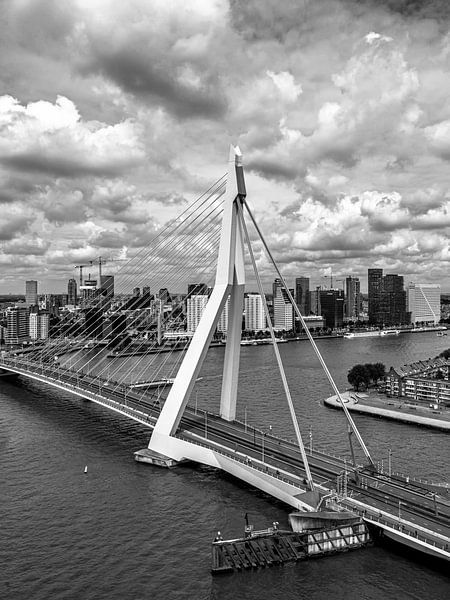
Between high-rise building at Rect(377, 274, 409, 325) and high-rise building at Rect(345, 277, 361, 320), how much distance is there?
9.67 metres

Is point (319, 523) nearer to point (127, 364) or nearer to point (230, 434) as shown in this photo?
point (230, 434)

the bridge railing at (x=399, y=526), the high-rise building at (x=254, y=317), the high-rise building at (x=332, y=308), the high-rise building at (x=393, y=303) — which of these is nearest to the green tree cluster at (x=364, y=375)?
the bridge railing at (x=399, y=526)

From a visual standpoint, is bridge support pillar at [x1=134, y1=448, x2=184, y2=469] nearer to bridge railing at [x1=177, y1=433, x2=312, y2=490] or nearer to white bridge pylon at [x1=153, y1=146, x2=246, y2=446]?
white bridge pylon at [x1=153, y1=146, x2=246, y2=446]

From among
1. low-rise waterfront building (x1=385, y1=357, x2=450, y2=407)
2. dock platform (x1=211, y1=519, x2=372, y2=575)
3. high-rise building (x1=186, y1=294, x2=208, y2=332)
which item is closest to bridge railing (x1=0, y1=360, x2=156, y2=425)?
dock platform (x1=211, y1=519, x2=372, y2=575)

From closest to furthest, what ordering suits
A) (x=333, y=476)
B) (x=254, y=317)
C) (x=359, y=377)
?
(x=333, y=476)
(x=359, y=377)
(x=254, y=317)

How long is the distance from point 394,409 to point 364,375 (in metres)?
4.59

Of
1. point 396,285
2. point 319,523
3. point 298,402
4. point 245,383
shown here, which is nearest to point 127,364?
point 245,383

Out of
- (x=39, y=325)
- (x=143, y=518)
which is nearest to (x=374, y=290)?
(x=39, y=325)

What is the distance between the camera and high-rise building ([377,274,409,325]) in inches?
4149

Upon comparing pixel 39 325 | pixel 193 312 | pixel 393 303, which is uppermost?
pixel 393 303

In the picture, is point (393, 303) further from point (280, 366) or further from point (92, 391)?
point (280, 366)

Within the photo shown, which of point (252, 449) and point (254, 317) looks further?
point (254, 317)

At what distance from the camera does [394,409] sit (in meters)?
23.9

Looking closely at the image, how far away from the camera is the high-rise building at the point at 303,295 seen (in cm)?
10694
